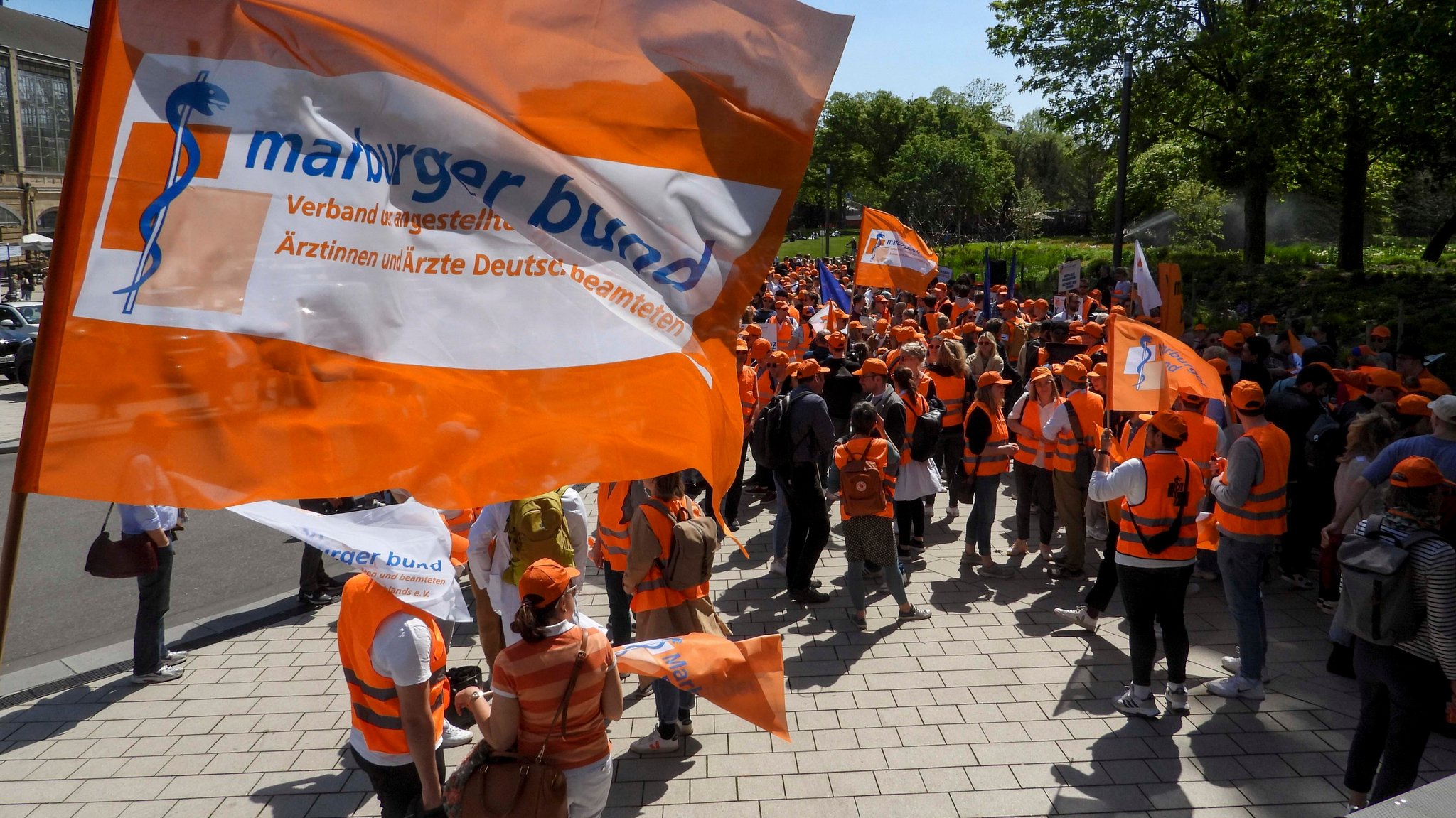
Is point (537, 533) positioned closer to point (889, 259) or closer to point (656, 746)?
point (656, 746)

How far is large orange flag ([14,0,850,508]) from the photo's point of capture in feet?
7.56

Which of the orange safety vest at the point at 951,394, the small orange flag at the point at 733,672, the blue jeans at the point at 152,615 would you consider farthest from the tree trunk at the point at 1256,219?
the blue jeans at the point at 152,615

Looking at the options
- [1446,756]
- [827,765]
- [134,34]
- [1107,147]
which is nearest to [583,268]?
[134,34]

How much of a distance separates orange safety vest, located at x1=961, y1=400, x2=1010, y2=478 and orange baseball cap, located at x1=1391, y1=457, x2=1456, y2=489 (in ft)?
12.7

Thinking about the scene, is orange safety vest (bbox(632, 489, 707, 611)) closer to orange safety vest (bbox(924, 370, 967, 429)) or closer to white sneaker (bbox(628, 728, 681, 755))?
white sneaker (bbox(628, 728, 681, 755))


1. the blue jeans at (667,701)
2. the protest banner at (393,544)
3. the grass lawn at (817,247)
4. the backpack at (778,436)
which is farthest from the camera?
the grass lawn at (817,247)

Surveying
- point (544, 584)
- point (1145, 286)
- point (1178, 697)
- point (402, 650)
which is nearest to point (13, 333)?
point (1145, 286)

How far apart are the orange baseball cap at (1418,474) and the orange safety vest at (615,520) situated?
411cm

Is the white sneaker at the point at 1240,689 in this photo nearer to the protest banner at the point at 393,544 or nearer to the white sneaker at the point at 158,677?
the protest banner at the point at 393,544

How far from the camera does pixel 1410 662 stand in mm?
4578

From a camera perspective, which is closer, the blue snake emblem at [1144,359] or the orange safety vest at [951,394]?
the blue snake emblem at [1144,359]

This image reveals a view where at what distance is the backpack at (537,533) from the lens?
A: 5.37 metres

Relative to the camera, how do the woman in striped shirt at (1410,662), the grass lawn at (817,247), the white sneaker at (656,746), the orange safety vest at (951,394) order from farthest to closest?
the grass lawn at (817,247)
the orange safety vest at (951,394)
the white sneaker at (656,746)
the woman in striped shirt at (1410,662)

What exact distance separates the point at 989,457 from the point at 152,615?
6424mm
